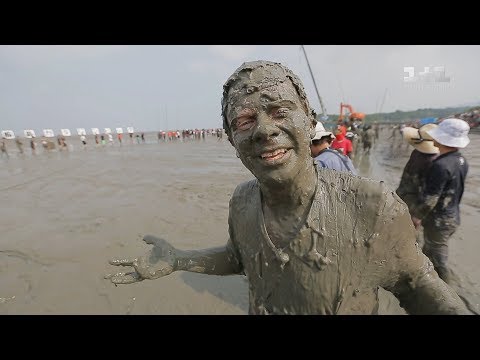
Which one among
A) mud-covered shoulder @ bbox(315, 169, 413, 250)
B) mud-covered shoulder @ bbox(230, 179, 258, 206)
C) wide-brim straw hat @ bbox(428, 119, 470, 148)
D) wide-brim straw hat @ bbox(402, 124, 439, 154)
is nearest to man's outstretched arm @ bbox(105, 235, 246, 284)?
mud-covered shoulder @ bbox(230, 179, 258, 206)

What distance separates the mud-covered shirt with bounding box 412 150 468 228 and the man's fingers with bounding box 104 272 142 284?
3.76 meters

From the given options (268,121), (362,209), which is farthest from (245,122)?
(362,209)

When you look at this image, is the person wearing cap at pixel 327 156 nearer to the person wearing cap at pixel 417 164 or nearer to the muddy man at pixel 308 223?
the person wearing cap at pixel 417 164

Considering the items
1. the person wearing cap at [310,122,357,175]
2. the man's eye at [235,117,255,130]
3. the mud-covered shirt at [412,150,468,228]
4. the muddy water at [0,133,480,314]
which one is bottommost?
the muddy water at [0,133,480,314]

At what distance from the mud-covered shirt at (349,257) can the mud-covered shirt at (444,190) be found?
2.76 m

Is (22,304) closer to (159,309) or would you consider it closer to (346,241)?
(159,309)

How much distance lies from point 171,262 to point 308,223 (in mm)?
875

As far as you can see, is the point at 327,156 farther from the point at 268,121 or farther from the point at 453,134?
the point at 268,121

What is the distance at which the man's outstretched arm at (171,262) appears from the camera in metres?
1.69

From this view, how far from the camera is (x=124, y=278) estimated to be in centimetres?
169

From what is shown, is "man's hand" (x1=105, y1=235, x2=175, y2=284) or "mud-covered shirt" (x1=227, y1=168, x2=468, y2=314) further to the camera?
"man's hand" (x1=105, y1=235, x2=175, y2=284)

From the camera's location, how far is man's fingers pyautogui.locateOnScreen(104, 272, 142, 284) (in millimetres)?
1663

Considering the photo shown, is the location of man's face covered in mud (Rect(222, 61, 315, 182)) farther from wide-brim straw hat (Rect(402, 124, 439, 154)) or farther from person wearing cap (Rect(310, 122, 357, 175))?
wide-brim straw hat (Rect(402, 124, 439, 154))

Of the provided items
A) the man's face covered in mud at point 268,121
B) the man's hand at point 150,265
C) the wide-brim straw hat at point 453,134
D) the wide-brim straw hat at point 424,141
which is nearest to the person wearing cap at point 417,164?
the wide-brim straw hat at point 424,141
